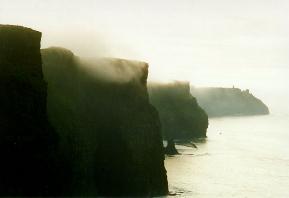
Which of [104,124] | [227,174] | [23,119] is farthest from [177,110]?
[23,119]

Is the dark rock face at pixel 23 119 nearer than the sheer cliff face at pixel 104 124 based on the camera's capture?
Yes

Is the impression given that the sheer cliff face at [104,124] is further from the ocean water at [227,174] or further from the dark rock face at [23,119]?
the ocean water at [227,174]

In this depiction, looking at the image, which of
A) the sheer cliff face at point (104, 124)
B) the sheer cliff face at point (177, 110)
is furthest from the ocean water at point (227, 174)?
the sheer cliff face at point (177, 110)

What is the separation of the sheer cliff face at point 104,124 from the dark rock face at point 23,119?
3809 mm

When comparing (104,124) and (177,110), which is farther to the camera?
(177,110)

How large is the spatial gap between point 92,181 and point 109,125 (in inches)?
260

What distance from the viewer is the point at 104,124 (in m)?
48.1

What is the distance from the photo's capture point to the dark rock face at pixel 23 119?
36062 mm

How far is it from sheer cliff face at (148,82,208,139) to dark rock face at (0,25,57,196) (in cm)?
8720

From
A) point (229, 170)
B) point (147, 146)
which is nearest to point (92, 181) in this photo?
point (147, 146)

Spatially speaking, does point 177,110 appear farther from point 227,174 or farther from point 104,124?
point 104,124

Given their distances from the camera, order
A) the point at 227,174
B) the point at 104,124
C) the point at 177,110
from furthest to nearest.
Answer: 1. the point at 177,110
2. the point at 227,174
3. the point at 104,124

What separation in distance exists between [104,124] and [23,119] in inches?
505

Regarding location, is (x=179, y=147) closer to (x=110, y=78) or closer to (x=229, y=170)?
(x=229, y=170)
